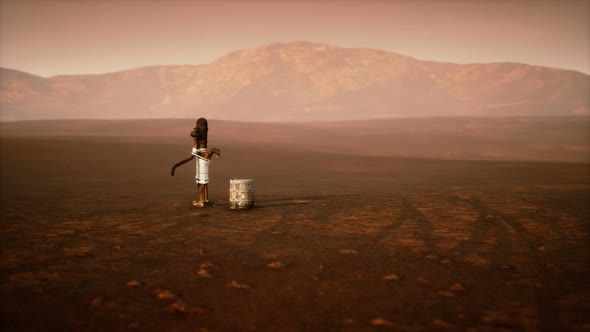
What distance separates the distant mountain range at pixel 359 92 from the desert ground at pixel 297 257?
124903mm

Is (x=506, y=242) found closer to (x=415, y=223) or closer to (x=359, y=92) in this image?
(x=415, y=223)

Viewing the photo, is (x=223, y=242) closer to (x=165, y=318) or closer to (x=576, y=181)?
(x=165, y=318)

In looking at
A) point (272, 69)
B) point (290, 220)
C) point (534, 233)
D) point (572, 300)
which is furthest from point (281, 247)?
point (272, 69)

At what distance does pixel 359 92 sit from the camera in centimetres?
16075

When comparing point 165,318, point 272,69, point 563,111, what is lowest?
point 165,318

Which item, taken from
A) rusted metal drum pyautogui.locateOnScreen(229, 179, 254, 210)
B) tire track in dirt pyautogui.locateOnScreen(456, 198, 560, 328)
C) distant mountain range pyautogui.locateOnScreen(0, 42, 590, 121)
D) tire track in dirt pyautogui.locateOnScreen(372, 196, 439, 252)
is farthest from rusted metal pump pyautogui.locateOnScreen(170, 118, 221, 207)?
distant mountain range pyautogui.locateOnScreen(0, 42, 590, 121)

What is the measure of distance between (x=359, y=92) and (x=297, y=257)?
158796mm

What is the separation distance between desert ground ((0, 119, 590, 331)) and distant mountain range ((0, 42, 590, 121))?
125 m

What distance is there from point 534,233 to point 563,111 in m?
152

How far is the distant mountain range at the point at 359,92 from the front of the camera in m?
146

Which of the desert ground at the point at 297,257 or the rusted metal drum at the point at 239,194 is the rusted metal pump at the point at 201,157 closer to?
the desert ground at the point at 297,257

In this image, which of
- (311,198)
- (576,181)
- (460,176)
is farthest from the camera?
(460,176)

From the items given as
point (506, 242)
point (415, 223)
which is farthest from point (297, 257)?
point (506, 242)

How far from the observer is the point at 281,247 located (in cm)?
671
